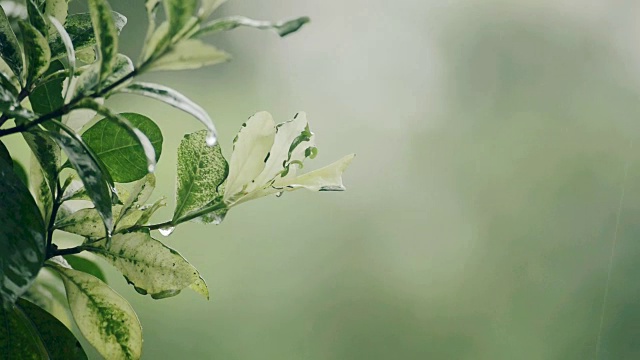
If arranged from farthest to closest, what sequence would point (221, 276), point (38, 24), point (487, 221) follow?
point (487, 221), point (221, 276), point (38, 24)

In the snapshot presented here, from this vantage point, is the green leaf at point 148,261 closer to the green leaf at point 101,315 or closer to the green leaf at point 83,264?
the green leaf at point 101,315

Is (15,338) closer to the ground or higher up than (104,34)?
closer to the ground

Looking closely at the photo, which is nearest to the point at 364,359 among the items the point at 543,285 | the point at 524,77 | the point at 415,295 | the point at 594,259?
the point at 415,295

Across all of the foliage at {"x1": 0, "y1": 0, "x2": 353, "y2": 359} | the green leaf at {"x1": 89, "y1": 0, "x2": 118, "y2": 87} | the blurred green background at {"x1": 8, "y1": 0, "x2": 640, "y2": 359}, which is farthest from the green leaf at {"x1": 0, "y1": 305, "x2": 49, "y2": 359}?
the blurred green background at {"x1": 8, "y1": 0, "x2": 640, "y2": 359}

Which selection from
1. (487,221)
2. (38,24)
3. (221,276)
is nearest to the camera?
(38,24)

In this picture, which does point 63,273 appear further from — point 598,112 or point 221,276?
point 598,112

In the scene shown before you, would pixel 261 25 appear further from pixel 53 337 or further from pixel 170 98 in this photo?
pixel 53 337

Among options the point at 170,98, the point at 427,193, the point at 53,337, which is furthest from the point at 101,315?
the point at 427,193
